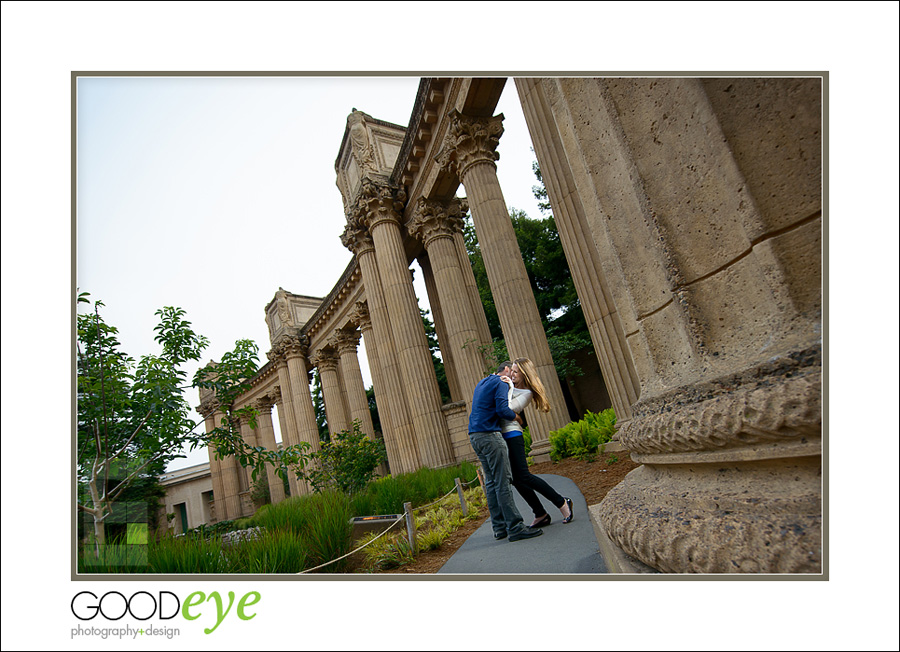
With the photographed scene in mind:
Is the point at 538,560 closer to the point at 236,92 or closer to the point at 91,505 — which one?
the point at 91,505

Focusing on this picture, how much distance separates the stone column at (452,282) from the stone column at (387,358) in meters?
2.83

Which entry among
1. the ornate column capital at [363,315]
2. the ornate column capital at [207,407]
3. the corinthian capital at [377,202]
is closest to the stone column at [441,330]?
the corinthian capital at [377,202]

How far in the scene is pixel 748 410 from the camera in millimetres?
1781

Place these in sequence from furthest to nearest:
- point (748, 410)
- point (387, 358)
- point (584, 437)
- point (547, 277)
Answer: point (547, 277) < point (387, 358) < point (584, 437) < point (748, 410)

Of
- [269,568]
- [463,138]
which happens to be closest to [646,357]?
[269,568]

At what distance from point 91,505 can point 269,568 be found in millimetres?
1448

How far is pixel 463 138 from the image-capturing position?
13359 mm

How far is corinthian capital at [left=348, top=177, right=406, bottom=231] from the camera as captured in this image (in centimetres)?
1798

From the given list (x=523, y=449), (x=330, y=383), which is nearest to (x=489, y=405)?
(x=523, y=449)

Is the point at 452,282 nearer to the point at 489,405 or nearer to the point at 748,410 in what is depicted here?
the point at 489,405

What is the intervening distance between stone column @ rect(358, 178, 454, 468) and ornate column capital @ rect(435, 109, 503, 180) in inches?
199

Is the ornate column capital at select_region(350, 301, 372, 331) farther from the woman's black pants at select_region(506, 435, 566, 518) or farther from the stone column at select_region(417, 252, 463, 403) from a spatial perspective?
the woman's black pants at select_region(506, 435, 566, 518)

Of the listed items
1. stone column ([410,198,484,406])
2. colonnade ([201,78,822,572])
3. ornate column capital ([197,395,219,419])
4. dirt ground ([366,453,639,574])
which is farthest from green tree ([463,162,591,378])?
colonnade ([201,78,822,572])

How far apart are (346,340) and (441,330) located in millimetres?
8873
